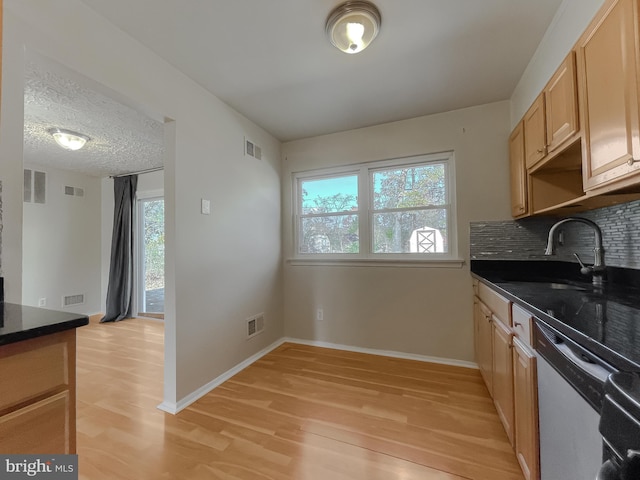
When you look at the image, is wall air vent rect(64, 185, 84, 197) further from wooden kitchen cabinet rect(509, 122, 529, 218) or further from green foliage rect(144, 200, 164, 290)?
wooden kitchen cabinet rect(509, 122, 529, 218)

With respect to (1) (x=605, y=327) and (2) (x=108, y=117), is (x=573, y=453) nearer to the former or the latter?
(1) (x=605, y=327)

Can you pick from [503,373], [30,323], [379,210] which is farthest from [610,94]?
[30,323]

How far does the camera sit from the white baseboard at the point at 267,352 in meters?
1.93

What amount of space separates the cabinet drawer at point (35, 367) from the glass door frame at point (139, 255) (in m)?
4.12

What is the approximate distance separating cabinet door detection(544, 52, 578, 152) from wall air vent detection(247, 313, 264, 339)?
274cm

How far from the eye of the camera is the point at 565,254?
2.17 metres

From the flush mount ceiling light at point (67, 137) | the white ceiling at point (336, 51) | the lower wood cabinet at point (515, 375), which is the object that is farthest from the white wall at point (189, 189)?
the lower wood cabinet at point (515, 375)

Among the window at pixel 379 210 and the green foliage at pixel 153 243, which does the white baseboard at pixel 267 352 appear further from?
the green foliage at pixel 153 243

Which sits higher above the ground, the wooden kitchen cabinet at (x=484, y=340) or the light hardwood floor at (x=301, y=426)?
the wooden kitchen cabinet at (x=484, y=340)

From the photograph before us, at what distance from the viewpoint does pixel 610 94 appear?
1.06m

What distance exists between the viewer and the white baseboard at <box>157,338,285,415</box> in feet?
6.26

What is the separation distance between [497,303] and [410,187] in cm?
153

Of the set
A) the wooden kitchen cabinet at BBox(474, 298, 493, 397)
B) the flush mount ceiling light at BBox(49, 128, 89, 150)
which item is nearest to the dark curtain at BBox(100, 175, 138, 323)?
the flush mount ceiling light at BBox(49, 128, 89, 150)

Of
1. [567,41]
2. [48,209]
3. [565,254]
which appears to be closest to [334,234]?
[565,254]
